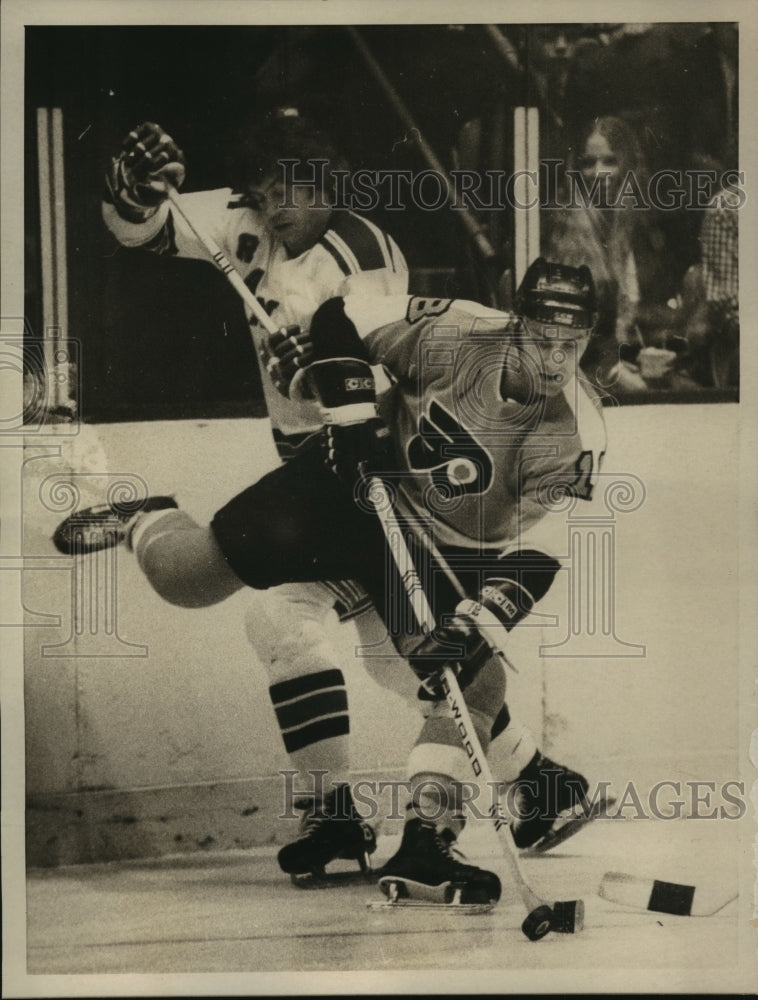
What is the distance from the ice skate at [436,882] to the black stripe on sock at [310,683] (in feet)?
1.63

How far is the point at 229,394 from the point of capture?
2.65 m

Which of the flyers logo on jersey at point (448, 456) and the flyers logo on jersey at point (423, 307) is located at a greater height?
the flyers logo on jersey at point (423, 307)

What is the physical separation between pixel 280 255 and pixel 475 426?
28.6 inches

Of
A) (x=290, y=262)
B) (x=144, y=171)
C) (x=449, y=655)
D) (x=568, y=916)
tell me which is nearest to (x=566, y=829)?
(x=568, y=916)

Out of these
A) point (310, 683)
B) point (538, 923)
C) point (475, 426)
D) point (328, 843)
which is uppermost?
point (475, 426)

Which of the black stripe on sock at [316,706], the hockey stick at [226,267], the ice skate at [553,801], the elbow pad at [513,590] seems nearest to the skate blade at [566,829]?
the ice skate at [553,801]

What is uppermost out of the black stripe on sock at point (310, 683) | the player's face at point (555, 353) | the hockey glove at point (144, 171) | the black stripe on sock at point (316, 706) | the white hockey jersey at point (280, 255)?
the hockey glove at point (144, 171)

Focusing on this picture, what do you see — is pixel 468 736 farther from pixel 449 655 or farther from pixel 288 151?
pixel 288 151

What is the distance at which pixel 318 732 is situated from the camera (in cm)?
263

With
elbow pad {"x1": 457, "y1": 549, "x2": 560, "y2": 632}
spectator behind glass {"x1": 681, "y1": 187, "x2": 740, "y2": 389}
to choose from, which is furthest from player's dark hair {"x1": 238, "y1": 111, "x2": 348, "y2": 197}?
elbow pad {"x1": 457, "y1": 549, "x2": 560, "y2": 632}

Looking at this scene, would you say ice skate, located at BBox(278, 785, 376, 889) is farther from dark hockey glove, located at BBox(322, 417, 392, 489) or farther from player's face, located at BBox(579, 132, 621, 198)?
player's face, located at BBox(579, 132, 621, 198)

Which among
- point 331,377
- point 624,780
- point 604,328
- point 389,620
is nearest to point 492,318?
point 604,328

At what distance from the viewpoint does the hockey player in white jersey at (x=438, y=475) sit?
8.68 ft

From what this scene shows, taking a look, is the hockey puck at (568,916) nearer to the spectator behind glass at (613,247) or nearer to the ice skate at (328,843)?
the ice skate at (328,843)
